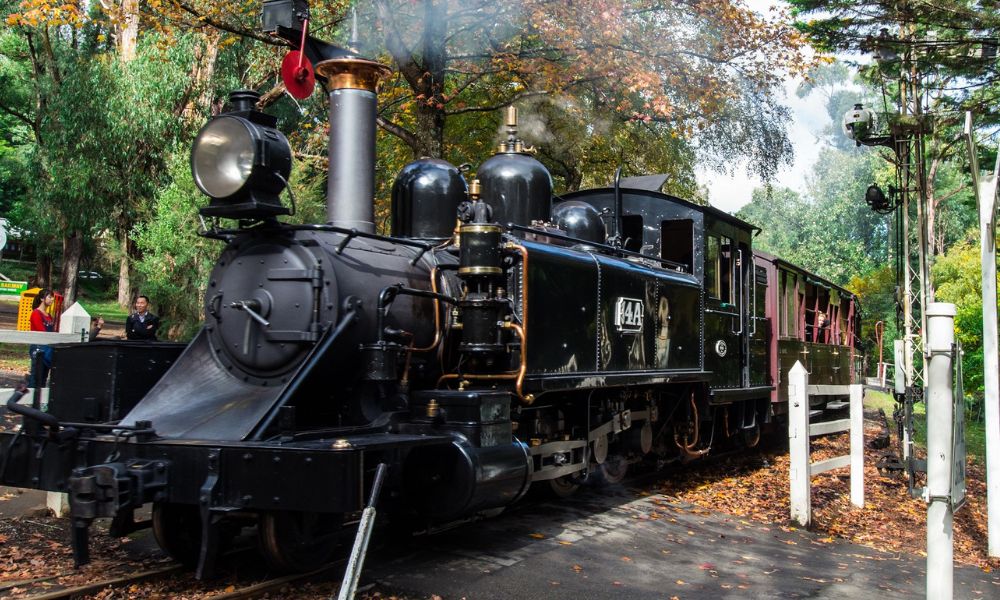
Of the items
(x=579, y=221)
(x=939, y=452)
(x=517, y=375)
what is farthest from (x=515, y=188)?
(x=939, y=452)

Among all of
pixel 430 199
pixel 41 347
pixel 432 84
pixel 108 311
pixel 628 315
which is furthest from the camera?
pixel 108 311

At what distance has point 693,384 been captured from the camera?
927 centimetres

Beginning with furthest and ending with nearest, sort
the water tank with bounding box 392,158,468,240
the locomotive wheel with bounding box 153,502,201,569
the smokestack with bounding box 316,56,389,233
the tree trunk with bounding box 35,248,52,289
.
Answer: the tree trunk with bounding box 35,248,52,289 < the water tank with bounding box 392,158,468,240 < the smokestack with bounding box 316,56,389,233 < the locomotive wheel with bounding box 153,502,201,569

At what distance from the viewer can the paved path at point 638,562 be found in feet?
17.3

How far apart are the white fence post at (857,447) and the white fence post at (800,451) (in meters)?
1.06

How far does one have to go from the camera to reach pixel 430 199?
6.71m

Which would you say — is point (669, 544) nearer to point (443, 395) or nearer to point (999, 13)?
point (443, 395)

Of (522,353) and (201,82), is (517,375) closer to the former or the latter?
(522,353)

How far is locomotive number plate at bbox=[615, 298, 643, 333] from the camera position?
7.40 metres

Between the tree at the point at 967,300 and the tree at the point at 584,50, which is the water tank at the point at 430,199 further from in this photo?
the tree at the point at 967,300

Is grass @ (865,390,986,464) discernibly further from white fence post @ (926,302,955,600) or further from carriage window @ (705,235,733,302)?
white fence post @ (926,302,955,600)

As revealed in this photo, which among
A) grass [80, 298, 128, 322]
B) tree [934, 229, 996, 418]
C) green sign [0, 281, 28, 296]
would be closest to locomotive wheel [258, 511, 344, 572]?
green sign [0, 281, 28, 296]

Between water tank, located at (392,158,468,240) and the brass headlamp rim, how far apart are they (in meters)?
0.88

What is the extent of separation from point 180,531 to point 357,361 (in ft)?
4.78
